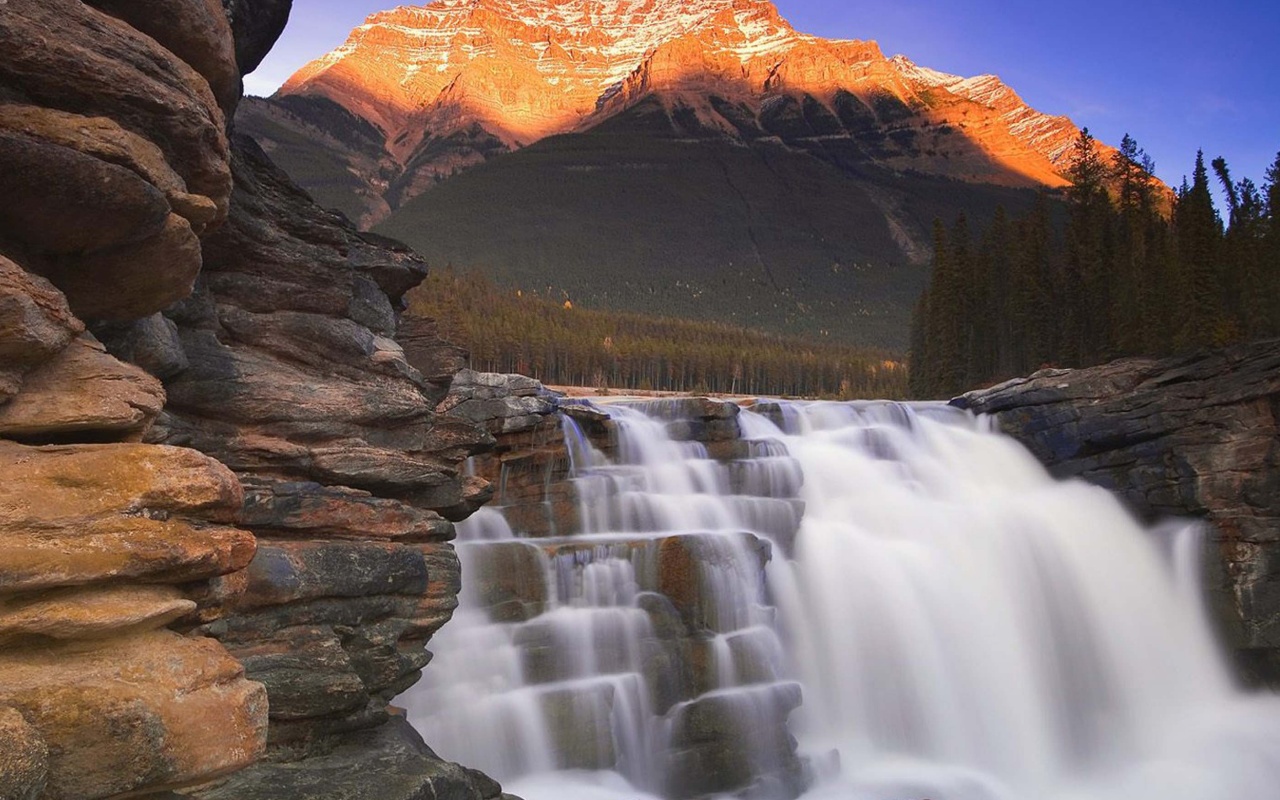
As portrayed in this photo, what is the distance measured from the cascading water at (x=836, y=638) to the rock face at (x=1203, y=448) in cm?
87

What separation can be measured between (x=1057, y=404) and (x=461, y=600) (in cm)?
2409

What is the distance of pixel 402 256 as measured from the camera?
18344 mm

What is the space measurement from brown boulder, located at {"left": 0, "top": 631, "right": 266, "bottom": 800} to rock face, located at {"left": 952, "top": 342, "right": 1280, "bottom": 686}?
95.0 ft

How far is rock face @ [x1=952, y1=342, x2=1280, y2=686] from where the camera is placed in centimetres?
2755

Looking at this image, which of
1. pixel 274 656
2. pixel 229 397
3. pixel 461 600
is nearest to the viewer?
Result: pixel 274 656

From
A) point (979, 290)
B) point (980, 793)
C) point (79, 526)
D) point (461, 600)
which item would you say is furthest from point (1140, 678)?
point (979, 290)

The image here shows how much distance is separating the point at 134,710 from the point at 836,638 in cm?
1787

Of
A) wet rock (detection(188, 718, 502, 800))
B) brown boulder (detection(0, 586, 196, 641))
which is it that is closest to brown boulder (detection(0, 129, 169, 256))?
brown boulder (detection(0, 586, 196, 641))

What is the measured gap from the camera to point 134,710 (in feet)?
25.3

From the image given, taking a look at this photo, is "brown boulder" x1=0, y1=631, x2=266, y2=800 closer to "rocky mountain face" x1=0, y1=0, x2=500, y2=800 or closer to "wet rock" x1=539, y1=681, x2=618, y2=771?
"rocky mountain face" x1=0, y1=0, x2=500, y2=800

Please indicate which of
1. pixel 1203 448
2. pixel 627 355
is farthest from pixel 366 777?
pixel 627 355

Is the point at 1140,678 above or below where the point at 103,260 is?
below

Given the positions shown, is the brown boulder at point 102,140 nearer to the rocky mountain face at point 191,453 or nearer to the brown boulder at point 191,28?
the rocky mountain face at point 191,453

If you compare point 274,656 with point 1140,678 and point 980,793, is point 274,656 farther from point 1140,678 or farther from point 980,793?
point 1140,678
